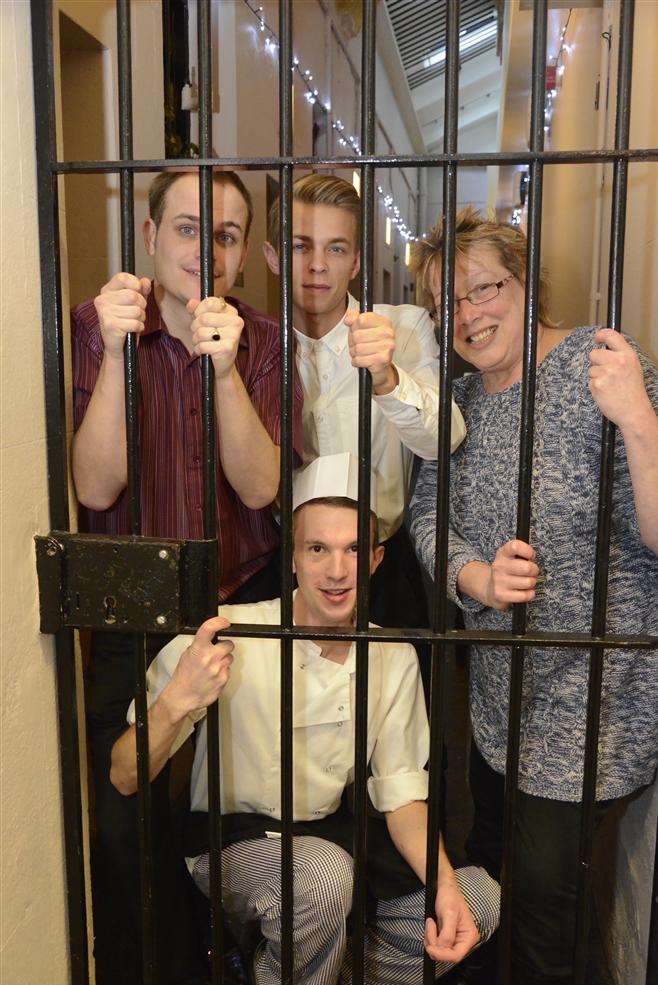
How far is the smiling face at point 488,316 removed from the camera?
1469mm

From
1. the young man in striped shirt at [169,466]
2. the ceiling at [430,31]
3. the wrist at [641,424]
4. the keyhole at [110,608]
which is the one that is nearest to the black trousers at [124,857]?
the young man in striped shirt at [169,466]

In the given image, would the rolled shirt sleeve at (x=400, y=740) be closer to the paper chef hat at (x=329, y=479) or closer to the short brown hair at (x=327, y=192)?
the paper chef hat at (x=329, y=479)

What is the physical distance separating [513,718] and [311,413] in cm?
73

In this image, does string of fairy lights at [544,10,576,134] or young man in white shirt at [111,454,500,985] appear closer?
young man in white shirt at [111,454,500,985]

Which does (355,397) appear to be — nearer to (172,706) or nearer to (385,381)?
(385,381)

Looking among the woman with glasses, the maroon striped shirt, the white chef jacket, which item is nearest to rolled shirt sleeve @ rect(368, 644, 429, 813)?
the white chef jacket

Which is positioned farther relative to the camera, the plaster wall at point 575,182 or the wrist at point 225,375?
the plaster wall at point 575,182

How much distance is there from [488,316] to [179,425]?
0.56 m

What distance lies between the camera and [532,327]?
1100mm

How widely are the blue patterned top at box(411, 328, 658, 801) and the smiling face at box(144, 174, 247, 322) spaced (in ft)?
1.67

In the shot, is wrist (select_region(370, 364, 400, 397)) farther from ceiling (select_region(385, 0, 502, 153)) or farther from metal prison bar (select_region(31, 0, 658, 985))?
ceiling (select_region(385, 0, 502, 153))

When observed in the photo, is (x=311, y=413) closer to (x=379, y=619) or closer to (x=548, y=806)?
(x=379, y=619)

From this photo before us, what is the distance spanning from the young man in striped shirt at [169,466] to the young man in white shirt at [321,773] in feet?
0.32

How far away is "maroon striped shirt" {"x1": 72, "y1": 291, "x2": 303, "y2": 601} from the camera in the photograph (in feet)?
4.89
